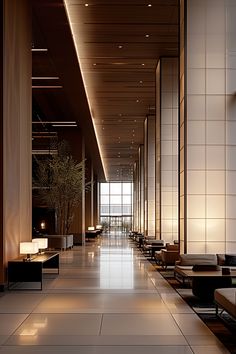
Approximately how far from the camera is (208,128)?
14.2 metres

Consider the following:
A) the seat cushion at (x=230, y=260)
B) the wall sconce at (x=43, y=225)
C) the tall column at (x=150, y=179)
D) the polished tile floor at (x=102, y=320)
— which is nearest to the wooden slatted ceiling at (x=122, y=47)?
the tall column at (x=150, y=179)

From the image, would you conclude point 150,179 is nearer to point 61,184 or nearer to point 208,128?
point 61,184

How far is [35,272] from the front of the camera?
11.7 metres

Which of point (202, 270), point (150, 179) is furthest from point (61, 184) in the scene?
point (202, 270)

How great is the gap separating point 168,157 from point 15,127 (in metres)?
10.2

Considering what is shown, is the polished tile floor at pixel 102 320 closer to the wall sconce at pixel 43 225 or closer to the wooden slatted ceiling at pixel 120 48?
the wooden slatted ceiling at pixel 120 48

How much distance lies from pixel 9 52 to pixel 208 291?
20.0 feet

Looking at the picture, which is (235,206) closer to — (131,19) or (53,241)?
(131,19)

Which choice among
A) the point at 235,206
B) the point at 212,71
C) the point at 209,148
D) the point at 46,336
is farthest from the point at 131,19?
the point at 46,336

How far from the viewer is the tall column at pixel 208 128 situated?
14.0m

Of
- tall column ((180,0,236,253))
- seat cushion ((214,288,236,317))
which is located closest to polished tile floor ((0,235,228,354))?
seat cushion ((214,288,236,317))

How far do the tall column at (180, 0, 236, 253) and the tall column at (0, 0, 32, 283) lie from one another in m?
3.75

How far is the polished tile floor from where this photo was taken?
21.3ft

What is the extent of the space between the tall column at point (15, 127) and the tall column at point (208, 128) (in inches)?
148
